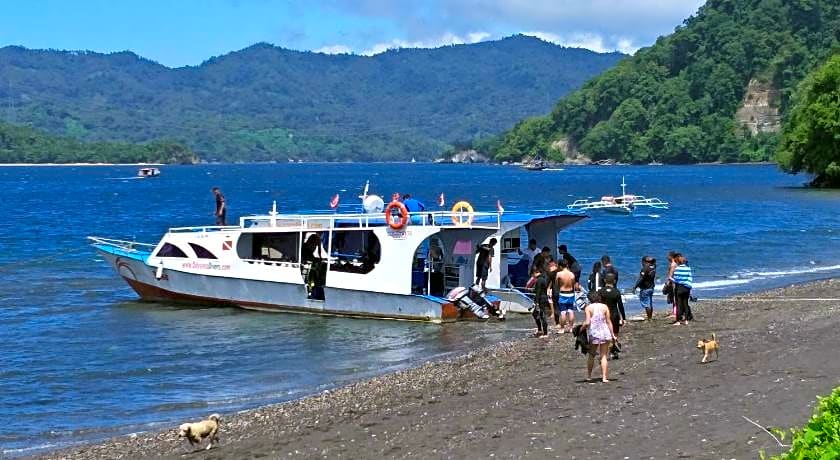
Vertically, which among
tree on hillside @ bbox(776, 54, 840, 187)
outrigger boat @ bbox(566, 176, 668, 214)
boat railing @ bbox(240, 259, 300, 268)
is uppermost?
tree on hillside @ bbox(776, 54, 840, 187)

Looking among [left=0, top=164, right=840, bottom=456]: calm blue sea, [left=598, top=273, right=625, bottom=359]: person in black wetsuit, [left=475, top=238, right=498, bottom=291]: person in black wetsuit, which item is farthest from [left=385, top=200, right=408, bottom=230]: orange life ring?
[left=598, top=273, right=625, bottom=359]: person in black wetsuit

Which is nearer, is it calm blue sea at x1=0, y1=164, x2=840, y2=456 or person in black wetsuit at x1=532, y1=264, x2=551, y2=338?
calm blue sea at x1=0, y1=164, x2=840, y2=456

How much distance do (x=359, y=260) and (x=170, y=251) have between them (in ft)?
19.2

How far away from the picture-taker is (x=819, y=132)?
321 ft

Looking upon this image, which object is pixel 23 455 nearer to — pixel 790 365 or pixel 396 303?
pixel 790 365

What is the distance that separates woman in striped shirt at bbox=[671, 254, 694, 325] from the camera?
24625mm

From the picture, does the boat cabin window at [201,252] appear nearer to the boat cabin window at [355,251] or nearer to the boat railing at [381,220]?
the boat railing at [381,220]

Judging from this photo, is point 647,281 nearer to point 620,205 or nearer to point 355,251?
point 355,251

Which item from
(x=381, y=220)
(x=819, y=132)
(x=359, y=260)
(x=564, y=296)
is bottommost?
(x=564, y=296)

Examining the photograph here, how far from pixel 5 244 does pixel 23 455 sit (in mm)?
46296

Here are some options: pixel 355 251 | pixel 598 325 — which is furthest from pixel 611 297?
pixel 355 251

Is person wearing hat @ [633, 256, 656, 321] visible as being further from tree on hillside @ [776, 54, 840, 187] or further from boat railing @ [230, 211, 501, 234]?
tree on hillside @ [776, 54, 840, 187]

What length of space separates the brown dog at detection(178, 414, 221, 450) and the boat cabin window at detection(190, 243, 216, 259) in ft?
52.0

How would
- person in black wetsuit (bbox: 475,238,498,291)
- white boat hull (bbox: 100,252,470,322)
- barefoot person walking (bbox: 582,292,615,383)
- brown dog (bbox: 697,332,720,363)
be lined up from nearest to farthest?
barefoot person walking (bbox: 582,292,615,383) < brown dog (bbox: 697,332,720,363) < person in black wetsuit (bbox: 475,238,498,291) < white boat hull (bbox: 100,252,470,322)
